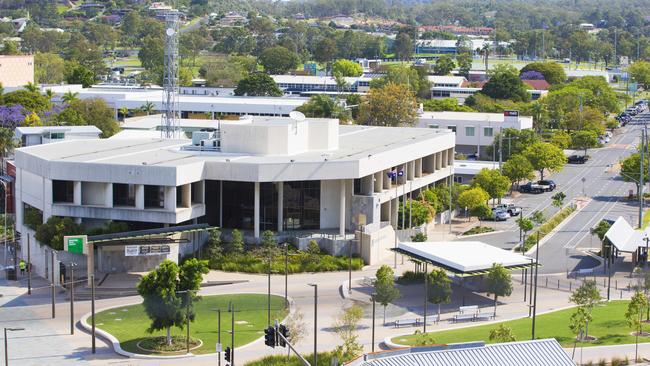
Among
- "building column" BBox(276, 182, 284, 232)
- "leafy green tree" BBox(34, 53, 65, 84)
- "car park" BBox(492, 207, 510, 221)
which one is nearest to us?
"building column" BBox(276, 182, 284, 232)

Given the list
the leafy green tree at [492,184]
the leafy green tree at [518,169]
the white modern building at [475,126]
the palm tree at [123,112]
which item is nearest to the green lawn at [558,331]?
the leafy green tree at [492,184]

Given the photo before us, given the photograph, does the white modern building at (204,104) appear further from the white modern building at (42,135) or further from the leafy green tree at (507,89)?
the white modern building at (42,135)

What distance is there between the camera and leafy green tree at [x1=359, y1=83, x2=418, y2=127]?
108000 mm

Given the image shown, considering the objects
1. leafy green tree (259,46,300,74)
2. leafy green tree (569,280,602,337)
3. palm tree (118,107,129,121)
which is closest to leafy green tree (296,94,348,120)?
palm tree (118,107,129,121)

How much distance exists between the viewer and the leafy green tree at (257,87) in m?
145

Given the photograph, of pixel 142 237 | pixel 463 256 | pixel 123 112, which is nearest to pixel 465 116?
pixel 123 112

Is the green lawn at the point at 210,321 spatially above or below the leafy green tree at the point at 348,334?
below

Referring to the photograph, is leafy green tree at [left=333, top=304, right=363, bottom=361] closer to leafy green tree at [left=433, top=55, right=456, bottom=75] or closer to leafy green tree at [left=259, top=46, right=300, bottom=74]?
leafy green tree at [left=259, top=46, right=300, bottom=74]

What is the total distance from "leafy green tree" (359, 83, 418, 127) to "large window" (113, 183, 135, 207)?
158ft

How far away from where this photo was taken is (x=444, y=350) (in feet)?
116

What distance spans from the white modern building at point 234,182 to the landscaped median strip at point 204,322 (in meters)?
8.80

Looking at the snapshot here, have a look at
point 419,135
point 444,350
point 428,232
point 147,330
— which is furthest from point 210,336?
point 419,135

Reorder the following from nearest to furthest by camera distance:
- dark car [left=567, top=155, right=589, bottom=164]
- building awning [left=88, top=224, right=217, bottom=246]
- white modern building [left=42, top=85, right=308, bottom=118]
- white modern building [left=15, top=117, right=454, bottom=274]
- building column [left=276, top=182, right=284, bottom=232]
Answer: building awning [left=88, top=224, right=217, bottom=246] < white modern building [left=15, top=117, right=454, bottom=274] < building column [left=276, top=182, right=284, bottom=232] < dark car [left=567, top=155, right=589, bottom=164] < white modern building [left=42, top=85, right=308, bottom=118]

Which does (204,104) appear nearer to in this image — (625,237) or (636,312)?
(625,237)
